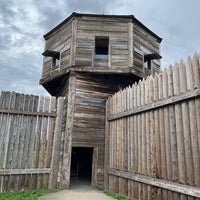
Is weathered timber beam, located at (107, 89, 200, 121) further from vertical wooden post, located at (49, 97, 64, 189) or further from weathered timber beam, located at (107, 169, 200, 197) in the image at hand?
vertical wooden post, located at (49, 97, 64, 189)

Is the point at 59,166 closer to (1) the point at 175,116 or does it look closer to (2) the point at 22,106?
(2) the point at 22,106

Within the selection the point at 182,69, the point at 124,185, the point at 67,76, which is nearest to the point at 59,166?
the point at 124,185

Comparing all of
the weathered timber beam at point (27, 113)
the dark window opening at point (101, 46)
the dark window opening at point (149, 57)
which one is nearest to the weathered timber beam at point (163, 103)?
the weathered timber beam at point (27, 113)

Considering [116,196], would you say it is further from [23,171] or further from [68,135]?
[23,171]

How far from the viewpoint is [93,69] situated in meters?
9.60

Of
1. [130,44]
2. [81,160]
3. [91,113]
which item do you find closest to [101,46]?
[130,44]

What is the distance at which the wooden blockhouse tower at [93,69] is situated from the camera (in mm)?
8992

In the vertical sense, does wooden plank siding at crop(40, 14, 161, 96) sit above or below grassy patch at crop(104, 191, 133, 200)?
above

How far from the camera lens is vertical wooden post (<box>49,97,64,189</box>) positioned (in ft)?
26.1

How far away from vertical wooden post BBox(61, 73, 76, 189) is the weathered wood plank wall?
705 mm


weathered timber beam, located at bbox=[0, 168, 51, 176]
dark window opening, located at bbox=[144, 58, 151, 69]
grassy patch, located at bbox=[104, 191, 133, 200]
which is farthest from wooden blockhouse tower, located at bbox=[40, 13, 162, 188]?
grassy patch, located at bbox=[104, 191, 133, 200]

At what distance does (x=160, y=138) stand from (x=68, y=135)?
434cm

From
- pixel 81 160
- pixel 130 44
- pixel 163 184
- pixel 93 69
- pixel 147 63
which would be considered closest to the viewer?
pixel 163 184

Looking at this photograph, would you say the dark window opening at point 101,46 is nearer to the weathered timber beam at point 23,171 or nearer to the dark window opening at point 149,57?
the dark window opening at point 149,57
